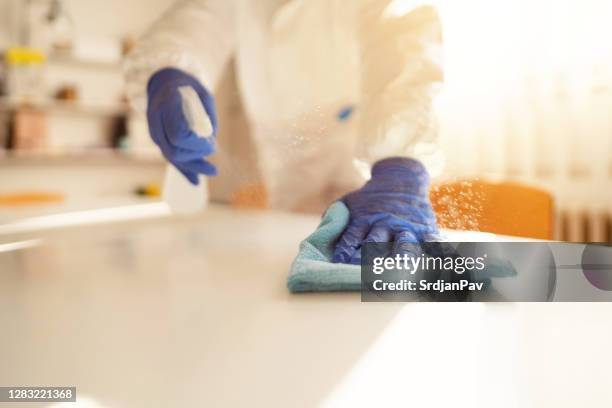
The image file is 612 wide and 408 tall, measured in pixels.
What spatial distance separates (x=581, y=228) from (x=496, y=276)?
938 mm

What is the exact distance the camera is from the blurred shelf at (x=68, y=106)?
7.15 ft

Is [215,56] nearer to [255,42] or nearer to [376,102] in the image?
[255,42]

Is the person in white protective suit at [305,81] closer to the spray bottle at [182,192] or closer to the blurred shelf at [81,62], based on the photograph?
the spray bottle at [182,192]

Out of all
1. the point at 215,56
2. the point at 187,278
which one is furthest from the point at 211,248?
the point at 215,56

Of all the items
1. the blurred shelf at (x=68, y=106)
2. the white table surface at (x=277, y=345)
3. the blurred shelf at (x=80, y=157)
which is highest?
the blurred shelf at (x=68, y=106)

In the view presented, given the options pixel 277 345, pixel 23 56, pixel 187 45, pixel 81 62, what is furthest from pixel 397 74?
pixel 81 62

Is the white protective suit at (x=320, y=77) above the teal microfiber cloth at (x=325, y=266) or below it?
above

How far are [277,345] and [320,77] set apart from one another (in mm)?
249

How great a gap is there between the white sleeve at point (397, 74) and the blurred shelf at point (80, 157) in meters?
2.13

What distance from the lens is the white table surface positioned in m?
0.22

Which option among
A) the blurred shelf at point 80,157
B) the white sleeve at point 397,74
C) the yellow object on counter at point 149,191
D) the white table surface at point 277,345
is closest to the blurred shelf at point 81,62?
the blurred shelf at point 80,157

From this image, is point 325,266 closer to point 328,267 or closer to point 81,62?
point 328,267

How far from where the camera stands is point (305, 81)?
1.38 ft

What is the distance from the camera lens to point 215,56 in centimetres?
72
